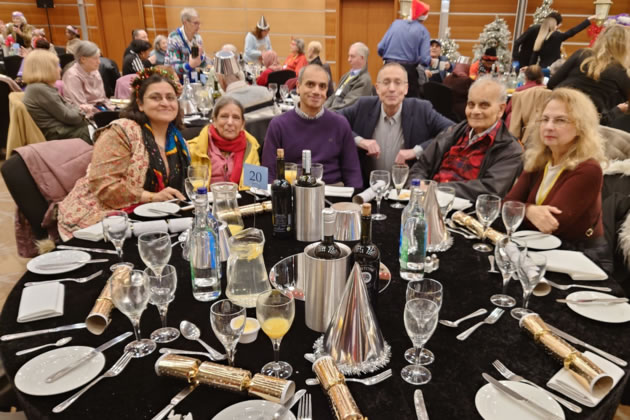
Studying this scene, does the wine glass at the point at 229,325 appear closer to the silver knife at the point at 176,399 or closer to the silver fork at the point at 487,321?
the silver knife at the point at 176,399

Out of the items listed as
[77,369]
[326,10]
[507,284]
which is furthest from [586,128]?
[326,10]

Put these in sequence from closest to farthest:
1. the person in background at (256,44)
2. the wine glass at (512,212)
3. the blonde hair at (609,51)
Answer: the wine glass at (512,212)
the blonde hair at (609,51)
the person in background at (256,44)

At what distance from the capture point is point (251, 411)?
2.84 feet

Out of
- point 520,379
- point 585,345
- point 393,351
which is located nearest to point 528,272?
point 585,345

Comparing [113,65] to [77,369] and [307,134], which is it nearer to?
[307,134]

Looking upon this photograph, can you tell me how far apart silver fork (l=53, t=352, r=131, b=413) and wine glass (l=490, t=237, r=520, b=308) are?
984 mm

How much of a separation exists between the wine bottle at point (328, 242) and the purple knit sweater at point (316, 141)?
1.81 meters

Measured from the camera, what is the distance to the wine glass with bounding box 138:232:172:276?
130 cm

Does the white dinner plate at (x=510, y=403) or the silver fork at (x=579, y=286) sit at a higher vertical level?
the silver fork at (x=579, y=286)

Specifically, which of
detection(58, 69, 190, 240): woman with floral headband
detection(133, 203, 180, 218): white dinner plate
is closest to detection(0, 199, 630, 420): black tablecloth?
detection(133, 203, 180, 218): white dinner plate

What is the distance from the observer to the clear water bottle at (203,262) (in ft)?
4.19

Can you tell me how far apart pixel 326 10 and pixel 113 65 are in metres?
4.86

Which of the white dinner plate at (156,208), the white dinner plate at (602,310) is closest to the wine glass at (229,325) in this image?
the white dinner plate at (602,310)

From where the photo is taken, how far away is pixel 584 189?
190 cm
